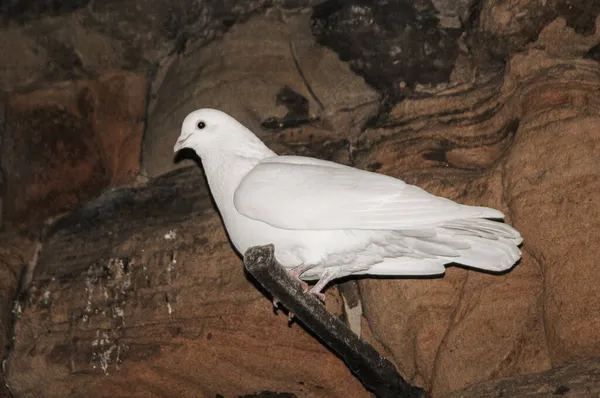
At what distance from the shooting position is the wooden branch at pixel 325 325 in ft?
9.12

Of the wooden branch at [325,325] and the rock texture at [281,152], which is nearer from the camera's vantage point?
the wooden branch at [325,325]

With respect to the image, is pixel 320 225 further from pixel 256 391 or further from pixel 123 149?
pixel 123 149

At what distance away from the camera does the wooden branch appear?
2.78 meters

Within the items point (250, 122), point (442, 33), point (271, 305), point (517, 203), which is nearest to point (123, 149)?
point (250, 122)

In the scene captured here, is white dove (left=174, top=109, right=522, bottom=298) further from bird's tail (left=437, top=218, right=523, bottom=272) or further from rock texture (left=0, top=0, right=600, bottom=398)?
rock texture (left=0, top=0, right=600, bottom=398)

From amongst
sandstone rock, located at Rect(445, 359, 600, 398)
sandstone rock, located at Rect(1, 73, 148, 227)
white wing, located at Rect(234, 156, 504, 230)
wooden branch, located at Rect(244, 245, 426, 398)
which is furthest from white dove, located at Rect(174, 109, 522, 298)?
sandstone rock, located at Rect(1, 73, 148, 227)

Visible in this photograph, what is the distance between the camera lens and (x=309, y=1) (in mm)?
4227

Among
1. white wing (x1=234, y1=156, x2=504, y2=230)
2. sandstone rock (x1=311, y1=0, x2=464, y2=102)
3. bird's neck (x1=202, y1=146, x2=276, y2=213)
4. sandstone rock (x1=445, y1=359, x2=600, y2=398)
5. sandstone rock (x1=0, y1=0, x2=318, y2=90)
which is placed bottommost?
sandstone rock (x1=445, y1=359, x2=600, y2=398)

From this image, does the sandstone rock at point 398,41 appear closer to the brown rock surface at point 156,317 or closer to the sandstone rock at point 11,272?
the brown rock surface at point 156,317

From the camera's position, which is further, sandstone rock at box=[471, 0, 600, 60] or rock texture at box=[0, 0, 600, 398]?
sandstone rock at box=[471, 0, 600, 60]

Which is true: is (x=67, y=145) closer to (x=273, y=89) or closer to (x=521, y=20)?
(x=273, y=89)

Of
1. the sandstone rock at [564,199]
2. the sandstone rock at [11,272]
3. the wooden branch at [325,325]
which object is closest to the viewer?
the wooden branch at [325,325]

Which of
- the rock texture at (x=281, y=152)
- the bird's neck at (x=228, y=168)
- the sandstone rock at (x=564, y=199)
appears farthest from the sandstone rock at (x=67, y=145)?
the sandstone rock at (x=564, y=199)

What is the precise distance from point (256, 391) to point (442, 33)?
1.93m
